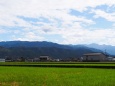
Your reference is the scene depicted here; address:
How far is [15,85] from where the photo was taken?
714 inches

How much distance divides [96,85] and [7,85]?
582cm

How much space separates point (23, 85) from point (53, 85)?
77.9 inches

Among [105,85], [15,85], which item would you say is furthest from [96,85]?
[15,85]

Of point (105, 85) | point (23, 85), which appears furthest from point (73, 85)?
point (23, 85)

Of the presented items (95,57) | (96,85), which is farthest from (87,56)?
(96,85)

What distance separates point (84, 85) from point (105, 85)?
1.36m

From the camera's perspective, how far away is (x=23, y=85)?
18.2 m

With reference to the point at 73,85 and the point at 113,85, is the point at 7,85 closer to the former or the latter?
the point at 73,85

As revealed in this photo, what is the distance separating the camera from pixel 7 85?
59.9ft

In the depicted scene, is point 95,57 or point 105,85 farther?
point 95,57

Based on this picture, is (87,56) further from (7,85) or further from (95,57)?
(7,85)

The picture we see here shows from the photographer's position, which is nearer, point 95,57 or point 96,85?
point 96,85

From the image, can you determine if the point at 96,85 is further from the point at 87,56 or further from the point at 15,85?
the point at 87,56

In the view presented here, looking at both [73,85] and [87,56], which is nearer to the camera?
[73,85]
